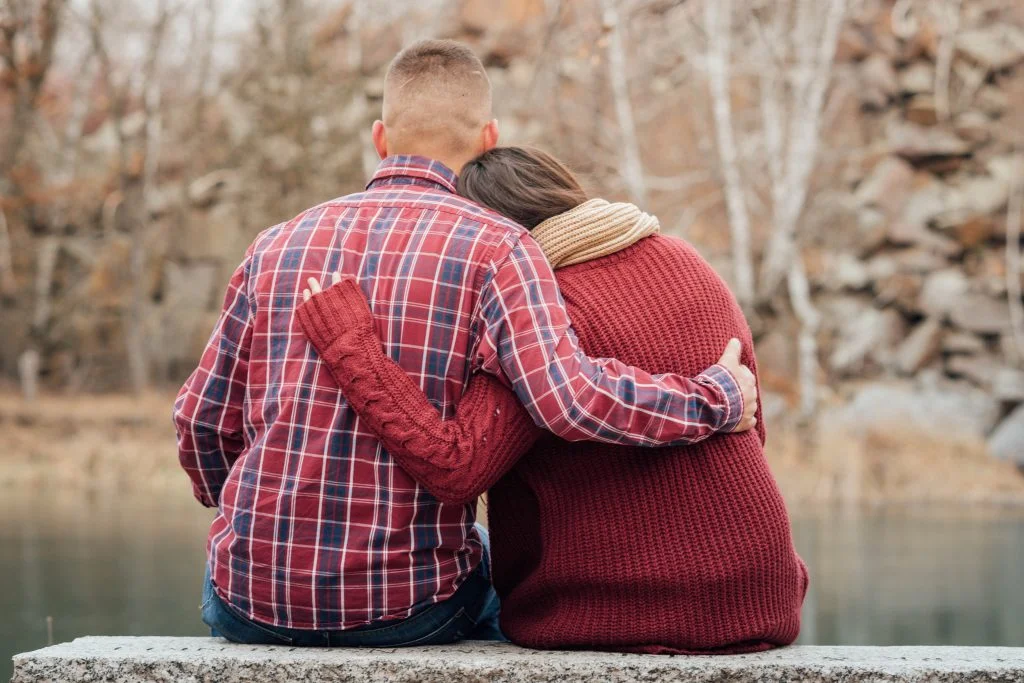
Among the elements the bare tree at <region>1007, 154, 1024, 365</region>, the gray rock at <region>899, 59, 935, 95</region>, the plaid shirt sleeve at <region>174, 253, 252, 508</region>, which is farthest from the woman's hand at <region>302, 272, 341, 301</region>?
the gray rock at <region>899, 59, 935, 95</region>

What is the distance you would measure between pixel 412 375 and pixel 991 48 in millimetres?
16077

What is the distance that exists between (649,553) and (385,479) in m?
0.43

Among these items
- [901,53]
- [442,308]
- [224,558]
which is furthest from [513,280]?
[901,53]

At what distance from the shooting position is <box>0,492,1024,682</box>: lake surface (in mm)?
5508

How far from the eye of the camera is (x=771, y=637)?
73.8 inches

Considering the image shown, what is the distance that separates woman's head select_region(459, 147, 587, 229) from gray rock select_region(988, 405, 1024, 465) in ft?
35.1

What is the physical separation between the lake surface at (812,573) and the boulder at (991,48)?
8.24 metres

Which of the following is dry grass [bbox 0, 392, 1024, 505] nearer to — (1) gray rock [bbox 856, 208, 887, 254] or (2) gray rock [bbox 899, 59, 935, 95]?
(1) gray rock [bbox 856, 208, 887, 254]

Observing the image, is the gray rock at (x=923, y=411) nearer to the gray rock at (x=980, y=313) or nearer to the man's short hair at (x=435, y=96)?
the gray rock at (x=980, y=313)

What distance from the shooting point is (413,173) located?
6.60 ft

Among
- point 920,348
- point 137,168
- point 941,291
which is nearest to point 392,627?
point 920,348

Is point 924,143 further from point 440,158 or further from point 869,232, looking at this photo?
point 440,158

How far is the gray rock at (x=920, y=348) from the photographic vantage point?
14.0 metres

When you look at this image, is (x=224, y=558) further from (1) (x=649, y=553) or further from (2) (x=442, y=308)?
(1) (x=649, y=553)
